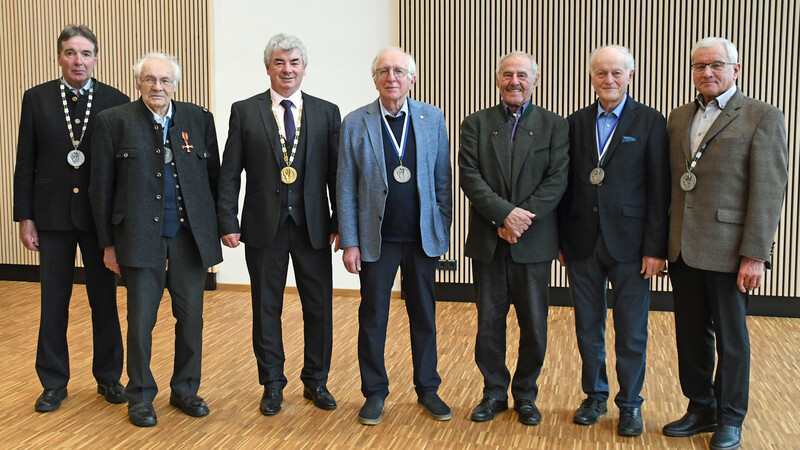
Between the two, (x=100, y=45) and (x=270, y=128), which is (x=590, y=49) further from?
(x=100, y=45)

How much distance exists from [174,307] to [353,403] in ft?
3.38

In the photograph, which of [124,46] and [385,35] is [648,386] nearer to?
[385,35]

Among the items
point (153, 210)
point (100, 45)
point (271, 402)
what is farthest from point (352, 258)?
point (100, 45)

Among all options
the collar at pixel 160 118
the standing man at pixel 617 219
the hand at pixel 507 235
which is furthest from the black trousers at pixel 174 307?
the standing man at pixel 617 219

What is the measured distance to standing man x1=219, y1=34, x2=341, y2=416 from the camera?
11.4 feet

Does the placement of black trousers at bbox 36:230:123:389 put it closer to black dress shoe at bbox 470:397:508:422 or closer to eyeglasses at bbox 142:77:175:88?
eyeglasses at bbox 142:77:175:88

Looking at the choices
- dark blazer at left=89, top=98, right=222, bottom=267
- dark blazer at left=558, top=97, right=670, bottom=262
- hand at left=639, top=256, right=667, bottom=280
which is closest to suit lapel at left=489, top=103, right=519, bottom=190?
dark blazer at left=558, top=97, right=670, bottom=262

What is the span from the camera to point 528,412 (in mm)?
3365

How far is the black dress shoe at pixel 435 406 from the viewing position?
11.2 feet

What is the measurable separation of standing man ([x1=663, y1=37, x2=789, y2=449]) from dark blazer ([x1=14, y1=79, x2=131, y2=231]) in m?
2.82

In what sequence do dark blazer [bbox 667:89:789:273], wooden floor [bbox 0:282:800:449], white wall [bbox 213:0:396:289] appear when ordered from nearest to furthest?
1. dark blazer [bbox 667:89:789:273]
2. wooden floor [bbox 0:282:800:449]
3. white wall [bbox 213:0:396:289]

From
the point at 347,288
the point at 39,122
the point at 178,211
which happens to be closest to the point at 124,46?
the point at 347,288

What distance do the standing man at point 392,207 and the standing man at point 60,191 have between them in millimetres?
1313

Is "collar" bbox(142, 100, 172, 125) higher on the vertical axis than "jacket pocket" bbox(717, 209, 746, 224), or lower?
higher
